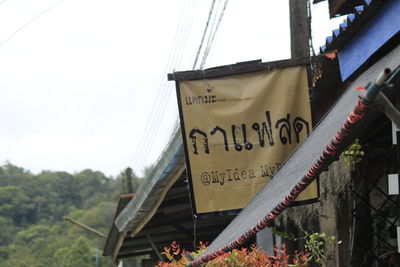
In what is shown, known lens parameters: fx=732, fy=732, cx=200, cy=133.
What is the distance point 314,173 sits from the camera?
456 cm

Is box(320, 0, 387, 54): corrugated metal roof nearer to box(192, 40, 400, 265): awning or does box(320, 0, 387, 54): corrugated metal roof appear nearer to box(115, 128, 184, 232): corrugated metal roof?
box(192, 40, 400, 265): awning

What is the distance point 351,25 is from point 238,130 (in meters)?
1.75

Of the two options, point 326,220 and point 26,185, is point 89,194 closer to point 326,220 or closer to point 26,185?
point 26,185

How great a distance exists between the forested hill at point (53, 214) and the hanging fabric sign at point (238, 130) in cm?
5468

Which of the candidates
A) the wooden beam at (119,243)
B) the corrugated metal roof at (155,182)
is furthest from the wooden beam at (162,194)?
the wooden beam at (119,243)

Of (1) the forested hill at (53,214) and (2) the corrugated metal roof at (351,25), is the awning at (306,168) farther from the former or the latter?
(1) the forested hill at (53,214)

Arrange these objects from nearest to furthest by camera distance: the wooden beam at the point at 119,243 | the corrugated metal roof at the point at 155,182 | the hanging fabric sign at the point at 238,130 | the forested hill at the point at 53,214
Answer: the hanging fabric sign at the point at 238,130 → the corrugated metal roof at the point at 155,182 → the wooden beam at the point at 119,243 → the forested hill at the point at 53,214

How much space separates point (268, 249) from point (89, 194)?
10942 centimetres

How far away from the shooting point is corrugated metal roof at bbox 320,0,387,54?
6.72 m

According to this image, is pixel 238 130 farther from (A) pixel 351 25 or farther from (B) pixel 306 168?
(B) pixel 306 168

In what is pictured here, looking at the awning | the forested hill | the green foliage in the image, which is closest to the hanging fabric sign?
the green foliage

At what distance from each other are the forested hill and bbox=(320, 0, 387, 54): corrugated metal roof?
2178 inches

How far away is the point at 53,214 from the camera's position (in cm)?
10650

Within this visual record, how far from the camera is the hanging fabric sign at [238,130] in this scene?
319 inches
